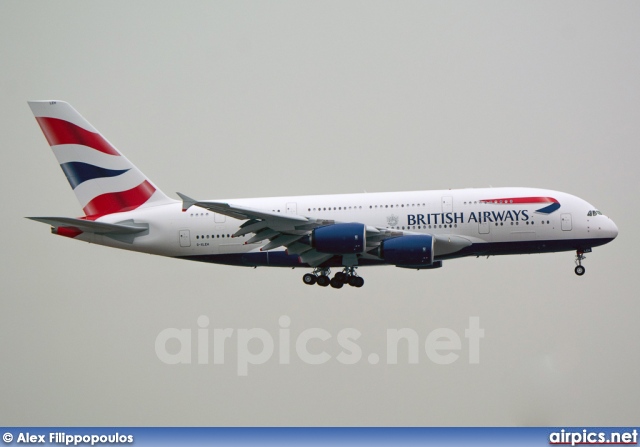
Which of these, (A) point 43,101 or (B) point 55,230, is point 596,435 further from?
(A) point 43,101

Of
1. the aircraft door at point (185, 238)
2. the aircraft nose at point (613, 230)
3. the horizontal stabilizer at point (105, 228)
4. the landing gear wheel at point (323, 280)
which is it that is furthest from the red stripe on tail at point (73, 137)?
the aircraft nose at point (613, 230)

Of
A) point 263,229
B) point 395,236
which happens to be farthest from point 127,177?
point 395,236

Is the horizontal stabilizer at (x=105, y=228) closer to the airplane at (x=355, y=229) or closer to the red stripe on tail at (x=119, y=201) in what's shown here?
the airplane at (x=355, y=229)

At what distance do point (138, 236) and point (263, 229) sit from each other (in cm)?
753

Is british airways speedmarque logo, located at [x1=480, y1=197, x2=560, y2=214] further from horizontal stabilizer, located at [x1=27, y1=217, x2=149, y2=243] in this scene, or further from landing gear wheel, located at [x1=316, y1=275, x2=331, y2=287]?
horizontal stabilizer, located at [x1=27, y1=217, x2=149, y2=243]

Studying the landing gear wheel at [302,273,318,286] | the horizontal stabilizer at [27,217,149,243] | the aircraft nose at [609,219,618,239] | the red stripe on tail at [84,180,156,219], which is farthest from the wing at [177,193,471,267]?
the red stripe on tail at [84,180,156,219]

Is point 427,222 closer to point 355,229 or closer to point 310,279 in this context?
point 355,229

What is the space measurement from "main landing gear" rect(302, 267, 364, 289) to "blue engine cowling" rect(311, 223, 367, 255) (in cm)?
404

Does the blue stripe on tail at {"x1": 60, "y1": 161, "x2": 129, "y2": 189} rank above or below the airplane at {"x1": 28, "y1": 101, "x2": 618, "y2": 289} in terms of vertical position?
A: above

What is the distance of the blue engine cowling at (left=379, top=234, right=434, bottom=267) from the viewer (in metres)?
54.9

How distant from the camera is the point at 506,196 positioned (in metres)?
56.8

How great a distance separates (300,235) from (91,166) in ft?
43.7

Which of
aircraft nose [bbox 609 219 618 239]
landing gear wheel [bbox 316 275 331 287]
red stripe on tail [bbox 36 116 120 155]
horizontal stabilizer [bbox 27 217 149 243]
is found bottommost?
landing gear wheel [bbox 316 275 331 287]

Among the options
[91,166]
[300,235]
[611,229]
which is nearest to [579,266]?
[611,229]
